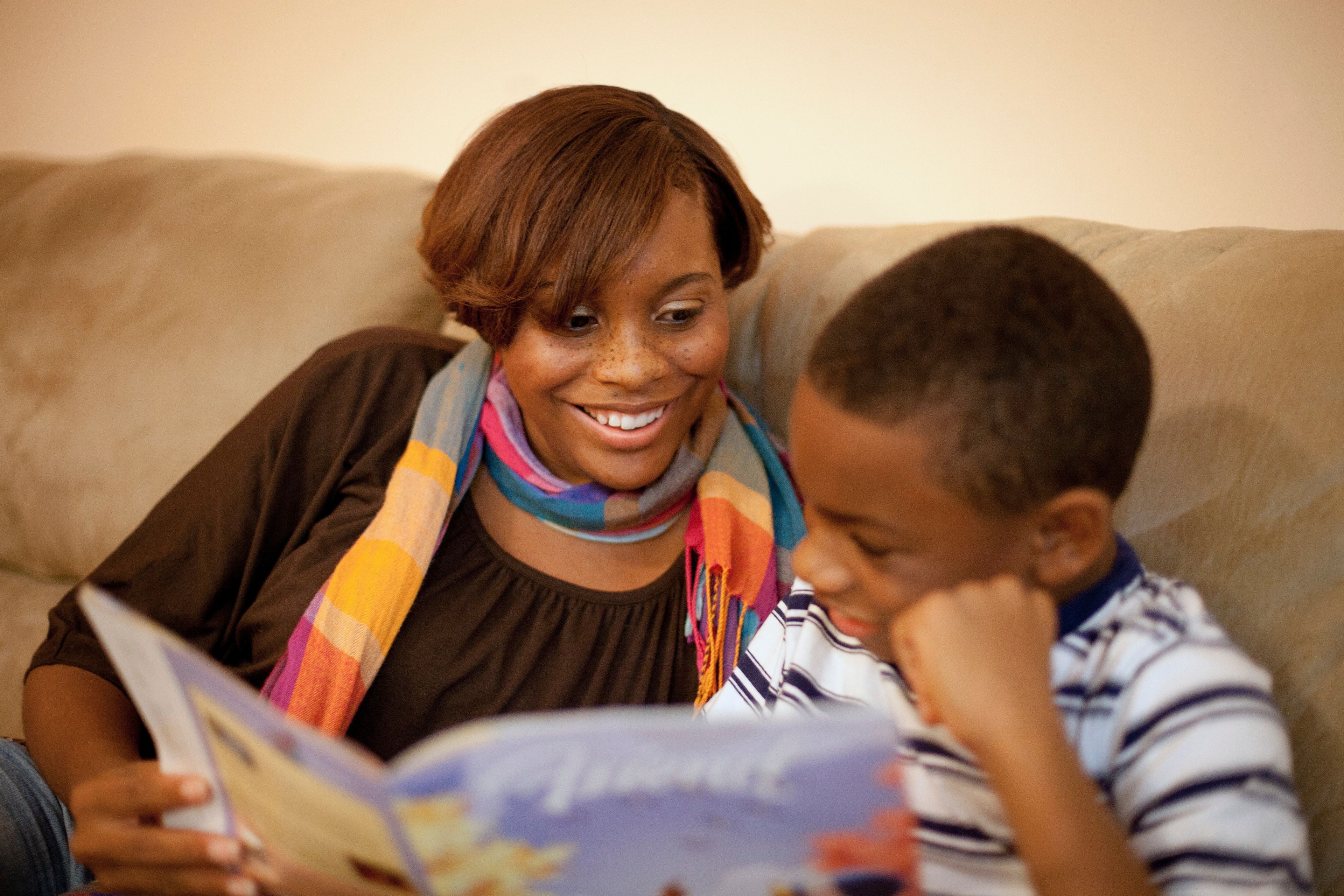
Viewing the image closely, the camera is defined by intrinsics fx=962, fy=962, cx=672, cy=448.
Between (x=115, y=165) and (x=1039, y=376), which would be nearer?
(x=1039, y=376)

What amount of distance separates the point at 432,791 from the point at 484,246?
2.29ft

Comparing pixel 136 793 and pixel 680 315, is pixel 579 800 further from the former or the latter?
pixel 680 315

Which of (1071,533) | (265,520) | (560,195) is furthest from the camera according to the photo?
(265,520)

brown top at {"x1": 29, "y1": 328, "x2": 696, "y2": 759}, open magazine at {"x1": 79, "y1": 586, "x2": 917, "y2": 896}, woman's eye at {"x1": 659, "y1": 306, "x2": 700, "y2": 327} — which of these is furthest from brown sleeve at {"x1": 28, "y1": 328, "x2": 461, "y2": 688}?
open magazine at {"x1": 79, "y1": 586, "x2": 917, "y2": 896}

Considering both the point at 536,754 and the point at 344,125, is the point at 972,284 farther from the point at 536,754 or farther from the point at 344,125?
the point at 344,125

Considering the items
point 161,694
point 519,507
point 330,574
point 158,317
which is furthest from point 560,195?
point 158,317

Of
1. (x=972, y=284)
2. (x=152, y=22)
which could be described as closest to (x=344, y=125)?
(x=152, y=22)

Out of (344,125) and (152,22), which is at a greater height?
(152,22)

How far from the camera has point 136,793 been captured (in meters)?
0.74

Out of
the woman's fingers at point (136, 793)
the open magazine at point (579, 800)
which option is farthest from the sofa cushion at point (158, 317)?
the open magazine at point (579, 800)

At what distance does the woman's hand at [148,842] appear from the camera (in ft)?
2.28

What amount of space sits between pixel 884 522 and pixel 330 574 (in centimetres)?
72

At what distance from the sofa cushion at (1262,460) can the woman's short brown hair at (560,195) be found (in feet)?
1.61

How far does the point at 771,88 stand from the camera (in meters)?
1.51
